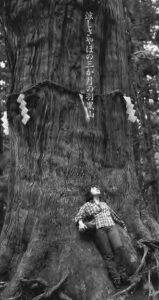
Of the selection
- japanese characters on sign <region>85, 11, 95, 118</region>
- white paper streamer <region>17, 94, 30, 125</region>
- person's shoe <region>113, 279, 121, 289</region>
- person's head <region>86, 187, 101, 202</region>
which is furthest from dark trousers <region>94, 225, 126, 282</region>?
white paper streamer <region>17, 94, 30, 125</region>

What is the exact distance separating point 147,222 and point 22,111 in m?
2.22

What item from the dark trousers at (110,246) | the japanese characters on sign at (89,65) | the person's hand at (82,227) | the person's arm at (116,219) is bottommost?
the dark trousers at (110,246)

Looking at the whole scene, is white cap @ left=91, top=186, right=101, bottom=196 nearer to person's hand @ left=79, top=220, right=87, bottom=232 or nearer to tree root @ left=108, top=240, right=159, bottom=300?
person's hand @ left=79, top=220, right=87, bottom=232

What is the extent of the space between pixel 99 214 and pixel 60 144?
102 cm

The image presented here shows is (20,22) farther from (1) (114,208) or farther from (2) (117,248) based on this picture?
(2) (117,248)

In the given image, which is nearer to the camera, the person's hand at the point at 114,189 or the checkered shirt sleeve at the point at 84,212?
the checkered shirt sleeve at the point at 84,212

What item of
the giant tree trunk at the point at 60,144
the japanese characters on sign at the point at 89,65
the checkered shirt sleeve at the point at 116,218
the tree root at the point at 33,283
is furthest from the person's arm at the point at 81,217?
the japanese characters on sign at the point at 89,65

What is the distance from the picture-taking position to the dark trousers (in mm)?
4797

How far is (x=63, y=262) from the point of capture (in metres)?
4.72

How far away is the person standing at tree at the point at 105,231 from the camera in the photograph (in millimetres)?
4707

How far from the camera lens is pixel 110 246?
4.89 meters

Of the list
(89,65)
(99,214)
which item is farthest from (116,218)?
(89,65)

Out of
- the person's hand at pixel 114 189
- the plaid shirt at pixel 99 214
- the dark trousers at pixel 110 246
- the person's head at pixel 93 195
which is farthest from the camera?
the person's hand at pixel 114 189

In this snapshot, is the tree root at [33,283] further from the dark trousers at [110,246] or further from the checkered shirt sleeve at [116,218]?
the checkered shirt sleeve at [116,218]
